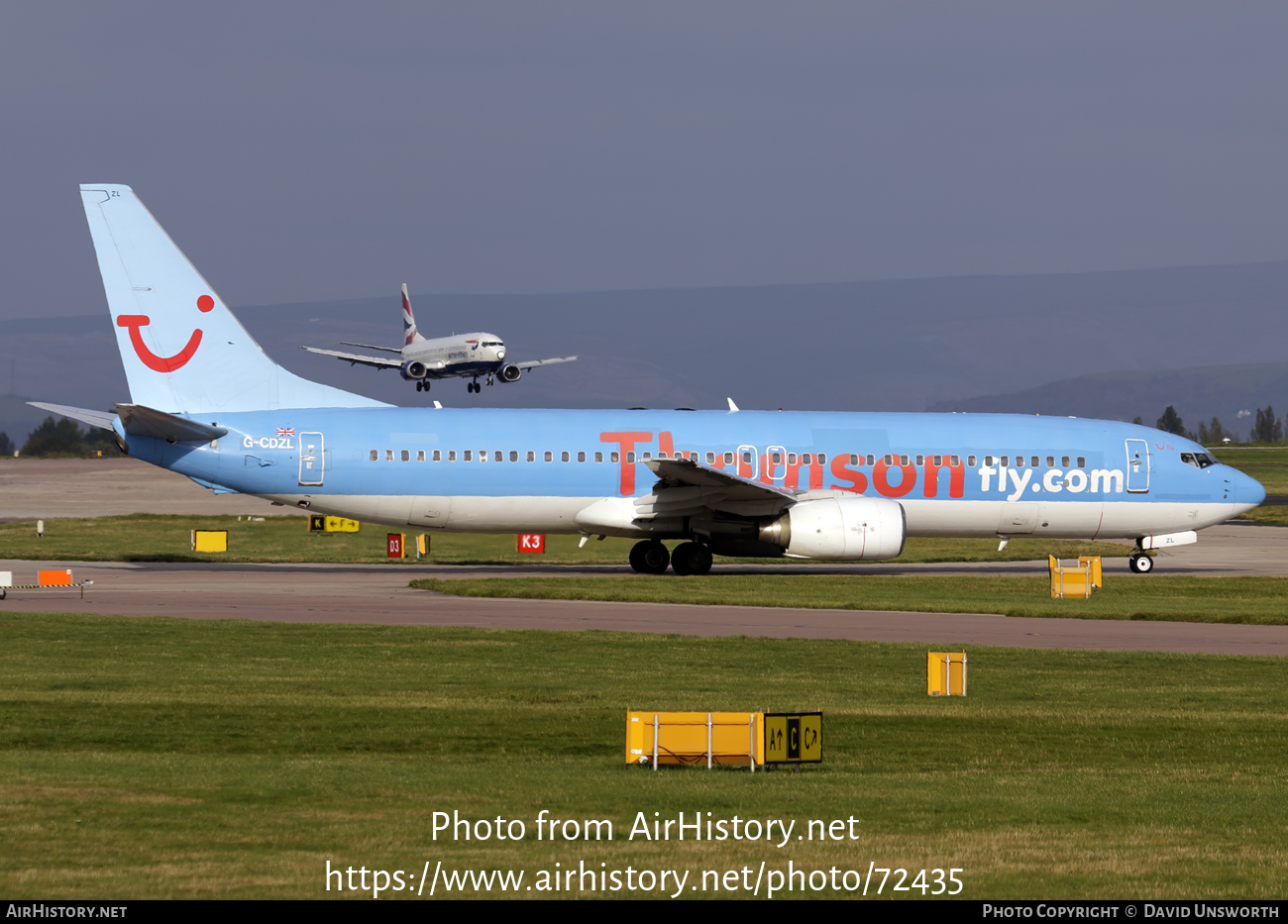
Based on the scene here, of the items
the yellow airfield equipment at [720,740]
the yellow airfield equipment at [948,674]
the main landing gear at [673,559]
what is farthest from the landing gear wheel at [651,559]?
the yellow airfield equipment at [720,740]

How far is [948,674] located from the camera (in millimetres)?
19703

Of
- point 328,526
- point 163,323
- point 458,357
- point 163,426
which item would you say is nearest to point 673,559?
point 163,426

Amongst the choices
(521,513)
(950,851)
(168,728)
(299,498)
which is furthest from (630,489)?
(950,851)

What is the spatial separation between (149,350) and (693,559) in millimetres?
14030

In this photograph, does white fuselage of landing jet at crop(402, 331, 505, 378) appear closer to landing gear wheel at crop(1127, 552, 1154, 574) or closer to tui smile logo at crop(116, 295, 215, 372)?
landing gear wheel at crop(1127, 552, 1154, 574)

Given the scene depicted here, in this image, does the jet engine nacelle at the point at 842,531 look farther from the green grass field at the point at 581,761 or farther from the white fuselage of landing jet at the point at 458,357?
the white fuselage of landing jet at the point at 458,357

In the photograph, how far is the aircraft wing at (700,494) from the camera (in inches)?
1418

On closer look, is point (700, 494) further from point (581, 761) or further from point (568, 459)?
point (581, 761)

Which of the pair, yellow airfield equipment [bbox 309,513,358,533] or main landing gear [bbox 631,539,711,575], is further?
yellow airfield equipment [bbox 309,513,358,533]

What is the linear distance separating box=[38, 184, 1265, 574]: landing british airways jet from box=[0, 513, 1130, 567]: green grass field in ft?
20.1

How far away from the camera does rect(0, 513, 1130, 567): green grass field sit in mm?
45156

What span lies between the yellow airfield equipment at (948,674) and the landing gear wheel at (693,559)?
18797mm

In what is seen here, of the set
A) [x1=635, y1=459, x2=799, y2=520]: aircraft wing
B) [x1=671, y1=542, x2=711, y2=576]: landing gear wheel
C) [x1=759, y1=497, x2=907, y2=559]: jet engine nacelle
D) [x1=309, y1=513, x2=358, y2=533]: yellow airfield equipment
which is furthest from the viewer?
[x1=309, y1=513, x2=358, y2=533]: yellow airfield equipment

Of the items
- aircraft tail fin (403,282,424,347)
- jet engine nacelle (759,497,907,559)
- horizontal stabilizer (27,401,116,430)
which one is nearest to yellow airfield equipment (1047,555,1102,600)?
jet engine nacelle (759,497,907,559)
